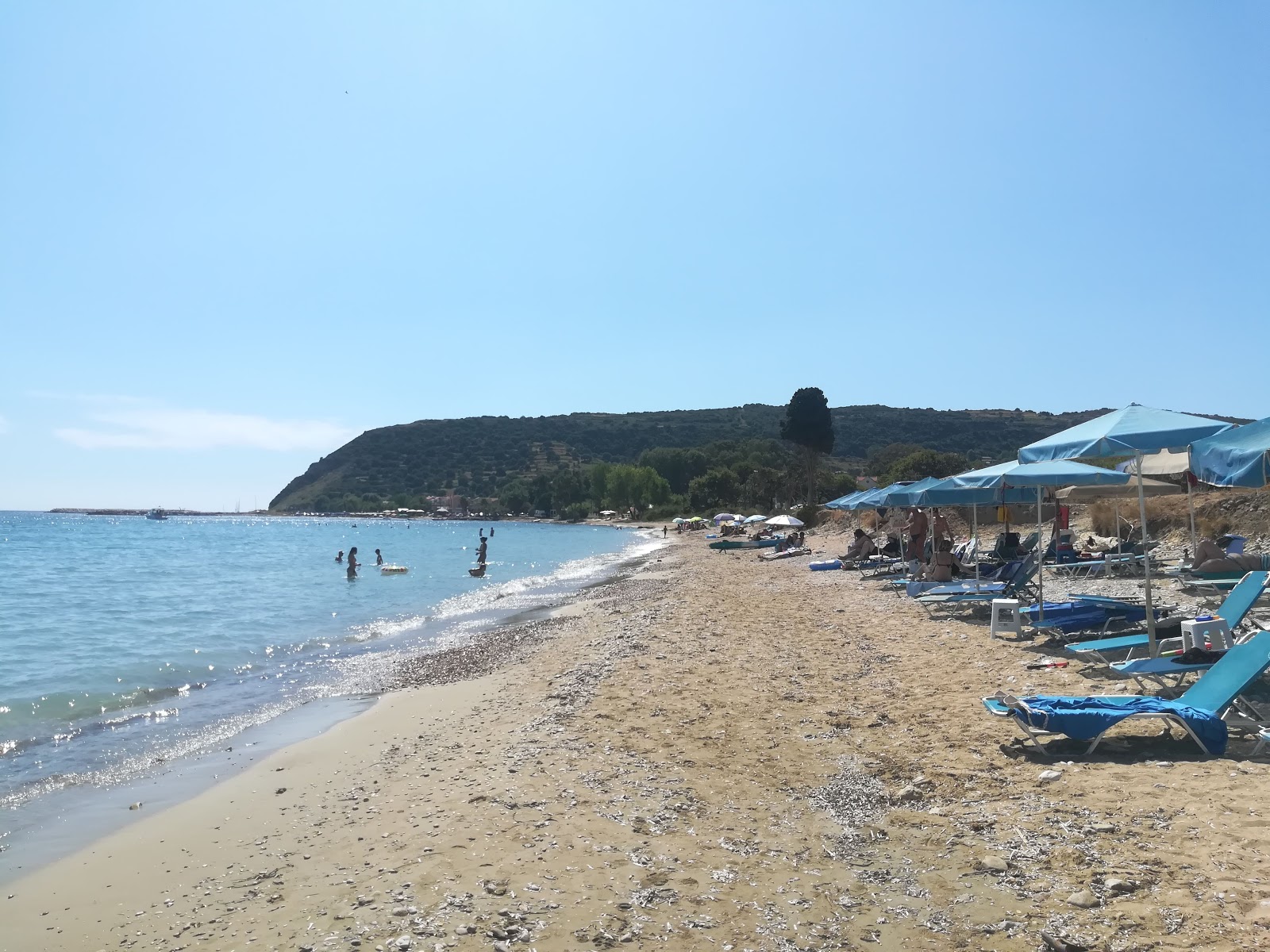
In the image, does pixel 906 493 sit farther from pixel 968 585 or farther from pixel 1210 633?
pixel 1210 633

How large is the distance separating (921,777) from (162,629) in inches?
665

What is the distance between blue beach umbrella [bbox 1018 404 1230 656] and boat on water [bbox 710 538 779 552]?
2930cm

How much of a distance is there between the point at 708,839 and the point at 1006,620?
6.21m

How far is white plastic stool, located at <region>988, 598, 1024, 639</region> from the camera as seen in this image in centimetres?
930

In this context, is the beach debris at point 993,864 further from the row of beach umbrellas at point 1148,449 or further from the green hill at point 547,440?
the green hill at point 547,440

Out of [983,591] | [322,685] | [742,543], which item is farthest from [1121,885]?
[742,543]

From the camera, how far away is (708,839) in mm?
4656

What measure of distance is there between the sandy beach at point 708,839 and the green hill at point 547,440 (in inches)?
4232

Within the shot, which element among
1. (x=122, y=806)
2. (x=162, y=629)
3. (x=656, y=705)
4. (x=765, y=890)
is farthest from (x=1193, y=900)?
(x=162, y=629)

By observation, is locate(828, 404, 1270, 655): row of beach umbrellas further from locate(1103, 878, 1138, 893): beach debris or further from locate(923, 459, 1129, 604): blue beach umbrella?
locate(1103, 878, 1138, 893): beach debris

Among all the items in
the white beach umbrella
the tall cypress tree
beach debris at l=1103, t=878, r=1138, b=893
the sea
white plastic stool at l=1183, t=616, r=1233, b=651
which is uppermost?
the tall cypress tree

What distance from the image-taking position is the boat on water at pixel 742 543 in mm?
37250

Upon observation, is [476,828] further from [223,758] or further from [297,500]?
[297,500]

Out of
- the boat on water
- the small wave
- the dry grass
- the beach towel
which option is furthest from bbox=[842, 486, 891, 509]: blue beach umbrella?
the boat on water
